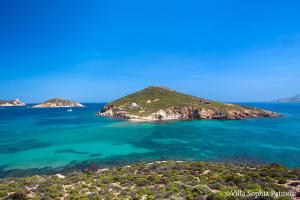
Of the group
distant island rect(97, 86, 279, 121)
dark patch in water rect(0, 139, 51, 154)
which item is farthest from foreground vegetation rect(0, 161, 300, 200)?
distant island rect(97, 86, 279, 121)

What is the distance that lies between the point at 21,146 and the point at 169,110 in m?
77.1

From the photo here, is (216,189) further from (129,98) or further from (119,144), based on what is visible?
(129,98)

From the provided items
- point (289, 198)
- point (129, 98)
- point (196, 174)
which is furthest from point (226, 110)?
point (289, 198)

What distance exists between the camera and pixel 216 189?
1978 centimetres

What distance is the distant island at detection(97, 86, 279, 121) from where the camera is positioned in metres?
117

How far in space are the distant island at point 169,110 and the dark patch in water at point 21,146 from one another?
61257mm

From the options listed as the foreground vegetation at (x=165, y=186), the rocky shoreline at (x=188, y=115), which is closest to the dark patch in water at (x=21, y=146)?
the foreground vegetation at (x=165, y=186)

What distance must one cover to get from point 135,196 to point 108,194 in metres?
2.55

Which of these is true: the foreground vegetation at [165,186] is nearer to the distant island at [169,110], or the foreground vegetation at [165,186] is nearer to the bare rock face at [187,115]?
the bare rock face at [187,115]

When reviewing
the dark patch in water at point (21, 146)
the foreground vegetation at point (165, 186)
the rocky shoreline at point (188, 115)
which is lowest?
the dark patch in water at point (21, 146)

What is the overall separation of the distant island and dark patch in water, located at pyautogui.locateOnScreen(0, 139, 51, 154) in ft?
201

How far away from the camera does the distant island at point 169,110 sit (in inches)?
4609

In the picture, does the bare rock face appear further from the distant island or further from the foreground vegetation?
the foreground vegetation

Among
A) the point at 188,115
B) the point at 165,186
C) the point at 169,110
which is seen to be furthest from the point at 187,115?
the point at 165,186
